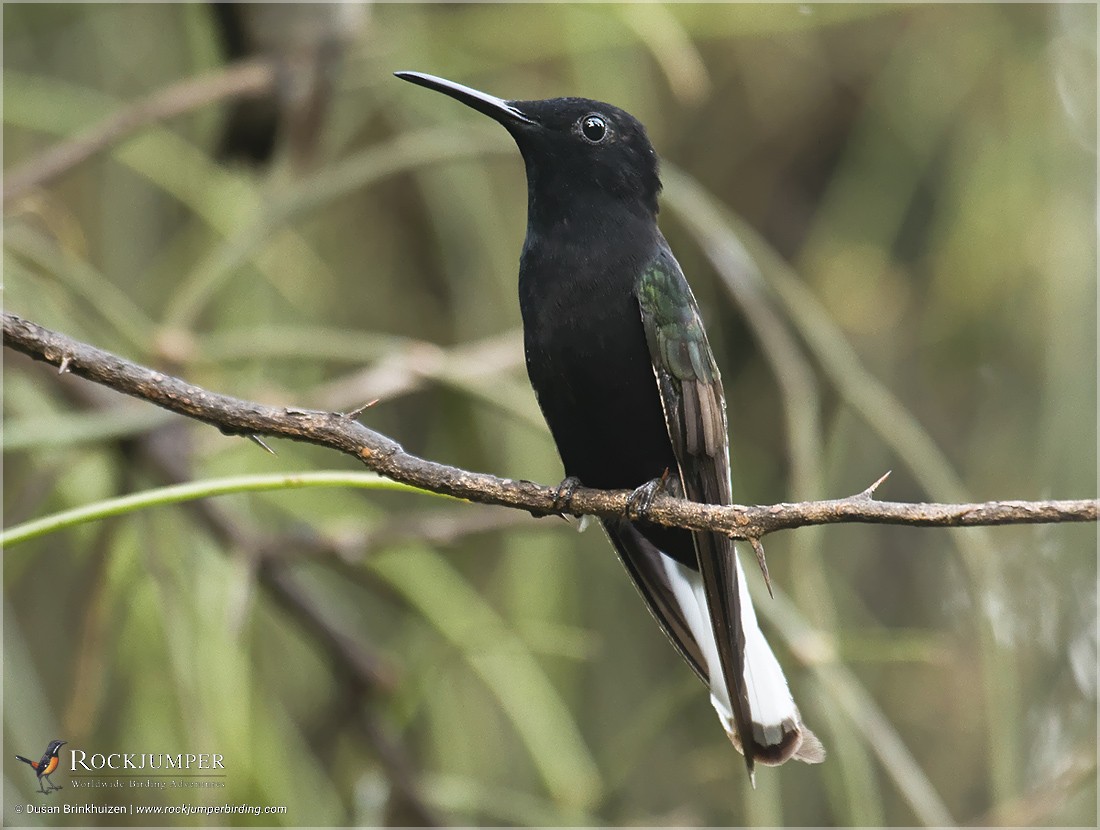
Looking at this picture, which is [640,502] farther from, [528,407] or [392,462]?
[528,407]

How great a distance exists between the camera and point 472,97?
2248 mm

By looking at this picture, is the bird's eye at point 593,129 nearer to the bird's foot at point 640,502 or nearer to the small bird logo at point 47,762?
the bird's foot at point 640,502

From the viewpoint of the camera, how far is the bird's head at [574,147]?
2324 millimetres

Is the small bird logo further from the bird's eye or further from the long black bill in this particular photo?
the bird's eye

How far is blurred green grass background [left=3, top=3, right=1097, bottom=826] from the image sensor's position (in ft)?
8.25

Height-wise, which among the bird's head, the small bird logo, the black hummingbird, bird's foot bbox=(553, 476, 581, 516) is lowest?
the small bird logo

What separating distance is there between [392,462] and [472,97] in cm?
102

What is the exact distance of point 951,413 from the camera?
13.1 feet

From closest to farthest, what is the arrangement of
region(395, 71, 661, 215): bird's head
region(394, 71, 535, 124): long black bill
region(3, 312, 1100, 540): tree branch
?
1. region(3, 312, 1100, 540): tree branch
2. region(394, 71, 535, 124): long black bill
3. region(395, 71, 661, 215): bird's head

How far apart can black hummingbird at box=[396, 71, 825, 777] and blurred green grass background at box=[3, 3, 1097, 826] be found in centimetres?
22

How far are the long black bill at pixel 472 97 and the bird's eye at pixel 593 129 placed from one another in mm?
102

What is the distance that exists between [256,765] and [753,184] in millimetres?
2447

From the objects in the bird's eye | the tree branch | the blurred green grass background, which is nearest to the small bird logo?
the blurred green grass background

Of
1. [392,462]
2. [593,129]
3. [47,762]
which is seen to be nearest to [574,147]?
[593,129]
